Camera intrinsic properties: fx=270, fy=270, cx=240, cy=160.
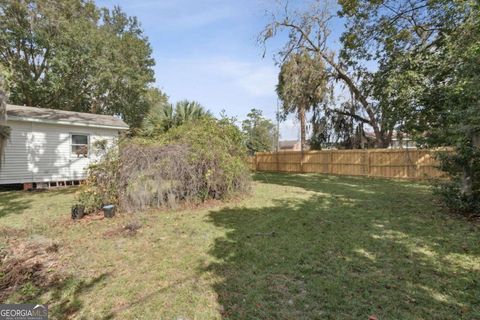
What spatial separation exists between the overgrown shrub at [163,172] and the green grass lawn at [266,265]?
1.94 feet

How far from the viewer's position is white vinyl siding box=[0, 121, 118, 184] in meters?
10.5

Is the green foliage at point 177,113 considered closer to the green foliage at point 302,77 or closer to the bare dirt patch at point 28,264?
the green foliage at point 302,77

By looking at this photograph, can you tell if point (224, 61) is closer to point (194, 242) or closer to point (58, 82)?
point (58, 82)

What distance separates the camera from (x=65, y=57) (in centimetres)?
1529

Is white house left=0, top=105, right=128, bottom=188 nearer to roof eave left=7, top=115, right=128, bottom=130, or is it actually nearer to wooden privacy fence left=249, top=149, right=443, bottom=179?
roof eave left=7, top=115, right=128, bottom=130

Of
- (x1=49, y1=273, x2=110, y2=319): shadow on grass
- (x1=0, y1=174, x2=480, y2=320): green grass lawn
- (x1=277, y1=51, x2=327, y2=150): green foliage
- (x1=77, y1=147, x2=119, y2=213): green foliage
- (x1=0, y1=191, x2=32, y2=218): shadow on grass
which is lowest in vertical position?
(x1=49, y1=273, x2=110, y2=319): shadow on grass

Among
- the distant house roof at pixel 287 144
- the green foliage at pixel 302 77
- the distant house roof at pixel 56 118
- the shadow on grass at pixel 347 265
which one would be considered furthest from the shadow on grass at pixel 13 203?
the distant house roof at pixel 287 144

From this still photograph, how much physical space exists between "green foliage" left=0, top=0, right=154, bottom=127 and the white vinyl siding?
14.9ft

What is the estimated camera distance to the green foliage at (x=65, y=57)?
15.3m

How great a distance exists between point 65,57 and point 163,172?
13.4 meters

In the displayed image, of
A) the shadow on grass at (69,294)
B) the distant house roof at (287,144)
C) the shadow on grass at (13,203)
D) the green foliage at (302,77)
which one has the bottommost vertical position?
the shadow on grass at (69,294)

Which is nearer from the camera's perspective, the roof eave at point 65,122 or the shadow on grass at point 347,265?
the shadow on grass at point 347,265

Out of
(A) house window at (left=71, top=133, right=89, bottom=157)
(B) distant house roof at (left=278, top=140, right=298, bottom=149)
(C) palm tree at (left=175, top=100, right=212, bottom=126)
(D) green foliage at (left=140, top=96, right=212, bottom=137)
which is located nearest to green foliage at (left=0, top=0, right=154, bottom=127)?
(A) house window at (left=71, top=133, right=89, bottom=157)

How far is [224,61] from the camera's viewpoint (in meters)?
13.7
